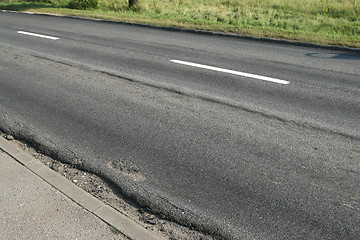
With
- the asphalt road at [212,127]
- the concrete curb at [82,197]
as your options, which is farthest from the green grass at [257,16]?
the concrete curb at [82,197]

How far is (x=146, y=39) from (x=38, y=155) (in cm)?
834

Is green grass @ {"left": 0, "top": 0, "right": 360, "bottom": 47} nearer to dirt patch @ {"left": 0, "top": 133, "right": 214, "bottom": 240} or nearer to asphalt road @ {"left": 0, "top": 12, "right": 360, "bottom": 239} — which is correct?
asphalt road @ {"left": 0, "top": 12, "right": 360, "bottom": 239}

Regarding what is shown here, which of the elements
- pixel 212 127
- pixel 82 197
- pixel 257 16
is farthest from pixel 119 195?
pixel 257 16

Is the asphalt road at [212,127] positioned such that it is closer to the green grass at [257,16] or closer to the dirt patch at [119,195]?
the dirt patch at [119,195]

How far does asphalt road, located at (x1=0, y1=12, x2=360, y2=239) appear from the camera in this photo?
388 centimetres

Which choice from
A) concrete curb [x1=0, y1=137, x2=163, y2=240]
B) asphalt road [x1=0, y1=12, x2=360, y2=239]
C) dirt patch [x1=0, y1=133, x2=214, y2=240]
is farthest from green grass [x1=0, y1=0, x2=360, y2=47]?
concrete curb [x1=0, y1=137, x2=163, y2=240]

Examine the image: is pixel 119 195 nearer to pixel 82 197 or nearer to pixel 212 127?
pixel 82 197

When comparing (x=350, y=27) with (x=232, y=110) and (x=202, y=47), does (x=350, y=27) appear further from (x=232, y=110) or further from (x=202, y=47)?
(x=232, y=110)

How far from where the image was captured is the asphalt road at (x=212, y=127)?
3.88 metres

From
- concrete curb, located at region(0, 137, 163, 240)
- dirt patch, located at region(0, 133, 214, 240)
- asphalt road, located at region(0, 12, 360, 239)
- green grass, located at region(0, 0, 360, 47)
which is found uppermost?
green grass, located at region(0, 0, 360, 47)

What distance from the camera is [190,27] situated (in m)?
14.2

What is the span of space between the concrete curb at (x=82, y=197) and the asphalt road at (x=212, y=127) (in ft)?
1.33

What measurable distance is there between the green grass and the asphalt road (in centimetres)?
234

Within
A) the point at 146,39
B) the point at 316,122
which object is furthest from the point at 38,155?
the point at 146,39
